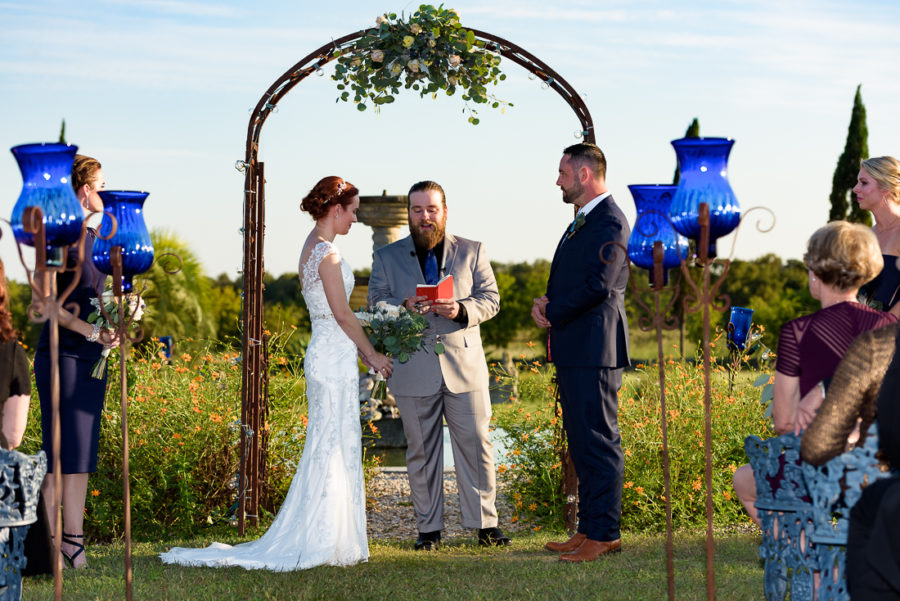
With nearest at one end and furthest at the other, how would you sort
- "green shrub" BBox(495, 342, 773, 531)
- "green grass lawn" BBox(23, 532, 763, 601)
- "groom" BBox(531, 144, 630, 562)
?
"green grass lawn" BBox(23, 532, 763, 601) < "groom" BBox(531, 144, 630, 562) < "green shrub" BBox(495, 342, 773, 531)

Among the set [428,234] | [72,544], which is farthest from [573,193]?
[72,544]

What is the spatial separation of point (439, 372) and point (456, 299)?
0.51 meters

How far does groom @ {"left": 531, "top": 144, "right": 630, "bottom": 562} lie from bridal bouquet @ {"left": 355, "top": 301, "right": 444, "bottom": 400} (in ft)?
2.54

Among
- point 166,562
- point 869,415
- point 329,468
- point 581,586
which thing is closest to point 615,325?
point 581,586

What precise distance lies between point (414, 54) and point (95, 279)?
2.69 metres

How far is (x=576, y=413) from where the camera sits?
5816 mm

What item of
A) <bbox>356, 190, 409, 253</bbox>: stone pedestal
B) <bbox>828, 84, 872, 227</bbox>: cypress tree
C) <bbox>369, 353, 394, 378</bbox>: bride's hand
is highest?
<bbox>828, 84, 872, 227</bbox>: cypress tree

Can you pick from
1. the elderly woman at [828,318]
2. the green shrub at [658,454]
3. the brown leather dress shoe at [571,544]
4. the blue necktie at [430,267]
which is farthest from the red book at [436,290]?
the elderly woman at [828,318]

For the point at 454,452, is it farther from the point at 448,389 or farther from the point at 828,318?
the point at 828,318

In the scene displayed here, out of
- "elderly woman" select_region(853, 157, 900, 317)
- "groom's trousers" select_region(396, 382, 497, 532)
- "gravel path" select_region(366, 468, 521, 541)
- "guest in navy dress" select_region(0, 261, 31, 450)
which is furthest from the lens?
"gravel path" select_region(366, 468, 521, 541)

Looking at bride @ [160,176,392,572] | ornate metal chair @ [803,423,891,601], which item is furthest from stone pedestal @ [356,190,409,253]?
ornate metal chair @ [803,423,891,601]

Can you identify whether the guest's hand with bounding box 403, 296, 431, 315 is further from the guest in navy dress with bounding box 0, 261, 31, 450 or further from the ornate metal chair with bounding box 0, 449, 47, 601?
the ornate metal chair with bounding box 0, 449, 47, 601

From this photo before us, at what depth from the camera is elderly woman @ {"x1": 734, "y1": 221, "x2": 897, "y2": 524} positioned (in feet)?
12.3

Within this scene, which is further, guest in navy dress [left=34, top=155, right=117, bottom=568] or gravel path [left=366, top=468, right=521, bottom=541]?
gravel path [left=366, top=468, right=521, bottom=541]
